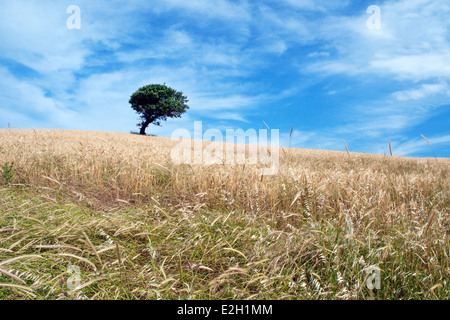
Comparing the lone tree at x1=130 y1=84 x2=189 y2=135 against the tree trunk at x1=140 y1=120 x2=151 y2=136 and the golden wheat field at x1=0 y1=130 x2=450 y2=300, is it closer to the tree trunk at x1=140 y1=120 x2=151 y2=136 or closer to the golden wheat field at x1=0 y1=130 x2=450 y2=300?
the tree trunk at x1=140 y1=120 x2=151 y2=136

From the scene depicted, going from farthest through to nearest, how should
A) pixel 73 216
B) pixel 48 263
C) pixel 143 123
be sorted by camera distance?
pixel 143 123
pixel 73 216
pixel 48 263

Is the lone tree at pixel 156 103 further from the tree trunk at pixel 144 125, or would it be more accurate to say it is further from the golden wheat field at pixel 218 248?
the golden wheat field at pixel 218 248

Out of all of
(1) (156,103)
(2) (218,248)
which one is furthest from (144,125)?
(2) (218,248)

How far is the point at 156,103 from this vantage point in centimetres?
4238

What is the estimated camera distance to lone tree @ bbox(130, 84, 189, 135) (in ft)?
137

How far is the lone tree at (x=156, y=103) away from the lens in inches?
1646

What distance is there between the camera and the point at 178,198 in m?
3.90

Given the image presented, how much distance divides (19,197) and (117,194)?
1.20 m

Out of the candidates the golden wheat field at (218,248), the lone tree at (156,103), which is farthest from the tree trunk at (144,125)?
the golden wheat field at (218,248)

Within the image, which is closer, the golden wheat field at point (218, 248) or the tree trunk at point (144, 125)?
the golden wheat field at point (218, 248)

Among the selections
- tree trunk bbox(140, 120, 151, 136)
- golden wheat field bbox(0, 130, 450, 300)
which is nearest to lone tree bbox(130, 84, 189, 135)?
tree trunk bbox(140, 120, 151, 136)
